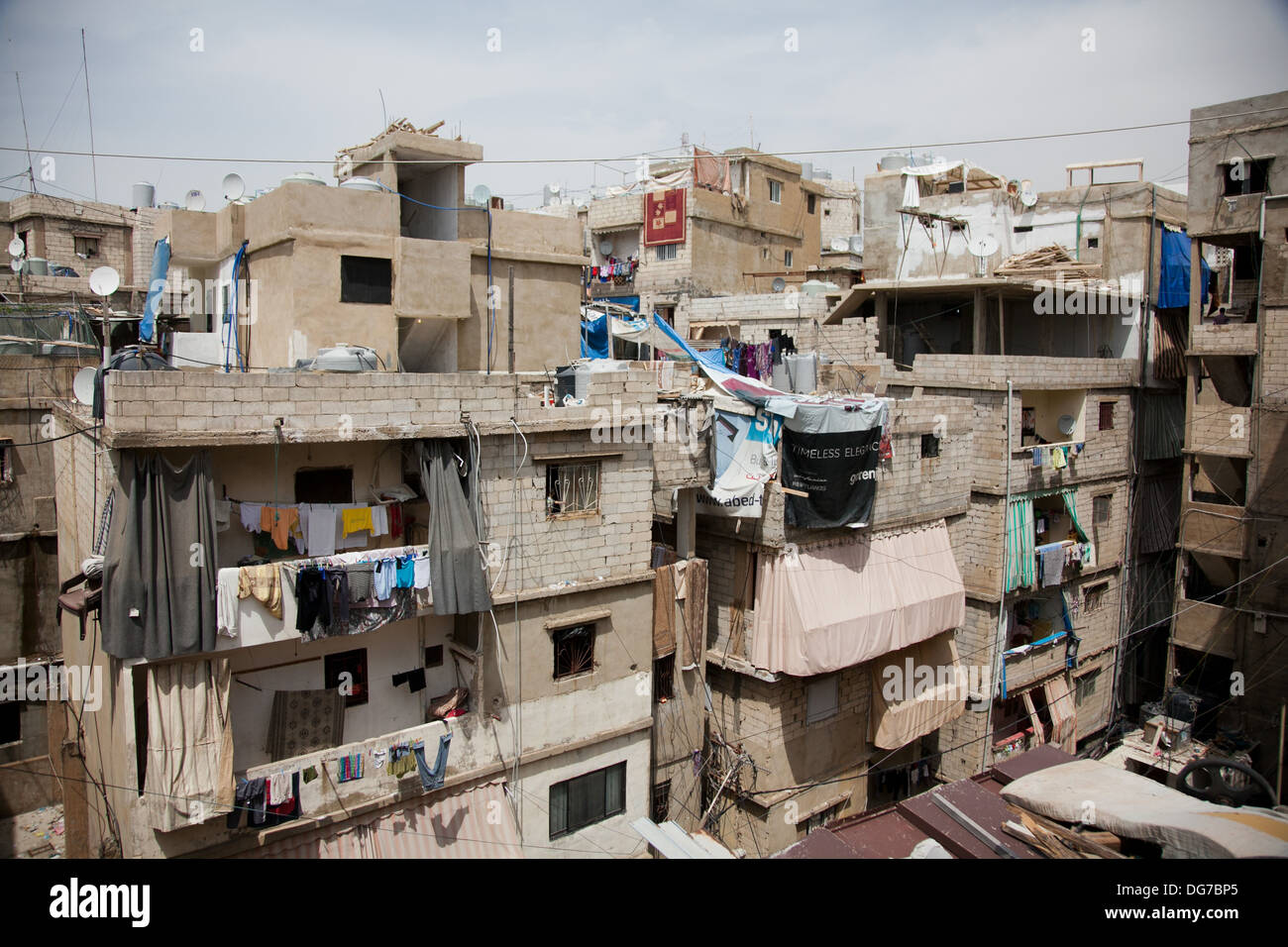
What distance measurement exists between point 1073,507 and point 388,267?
18.5 meters

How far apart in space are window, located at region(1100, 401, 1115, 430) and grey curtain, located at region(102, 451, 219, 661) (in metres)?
22.4

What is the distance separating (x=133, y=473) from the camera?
397 inches

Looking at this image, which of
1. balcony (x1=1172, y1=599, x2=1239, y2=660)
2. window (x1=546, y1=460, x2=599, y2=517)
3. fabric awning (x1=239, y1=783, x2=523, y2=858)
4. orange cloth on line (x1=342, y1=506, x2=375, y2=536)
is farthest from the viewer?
balcony (x1=1172, y1=599, x2=1239, y2=660)

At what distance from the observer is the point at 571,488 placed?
1401 cm

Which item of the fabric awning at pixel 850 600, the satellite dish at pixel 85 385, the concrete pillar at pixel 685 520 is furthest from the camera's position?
the fabric awning at pixel 850 600

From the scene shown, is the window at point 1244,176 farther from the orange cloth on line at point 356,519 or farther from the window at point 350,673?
the window at point 350,673

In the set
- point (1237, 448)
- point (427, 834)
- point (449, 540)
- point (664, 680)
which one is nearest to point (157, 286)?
point (449, 540)

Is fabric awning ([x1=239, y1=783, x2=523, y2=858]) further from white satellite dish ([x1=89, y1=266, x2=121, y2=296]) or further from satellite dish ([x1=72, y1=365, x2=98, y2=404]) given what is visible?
white satellite dish ([x1=89, y1=266, x2=121, y2=296])

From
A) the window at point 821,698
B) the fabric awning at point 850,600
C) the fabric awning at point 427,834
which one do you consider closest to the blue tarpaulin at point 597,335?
the fabric awning at point 850,600

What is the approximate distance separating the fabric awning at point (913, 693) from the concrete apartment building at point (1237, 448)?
6.49 m

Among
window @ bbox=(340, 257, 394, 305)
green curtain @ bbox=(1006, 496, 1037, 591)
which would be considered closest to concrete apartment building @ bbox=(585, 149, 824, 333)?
green curtain @ bbox=(1006, 496, 1037, 591)

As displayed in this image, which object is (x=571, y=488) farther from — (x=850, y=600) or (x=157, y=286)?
(x=157, y=286)

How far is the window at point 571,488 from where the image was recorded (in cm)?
1378

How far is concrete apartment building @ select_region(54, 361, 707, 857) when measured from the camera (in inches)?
412
